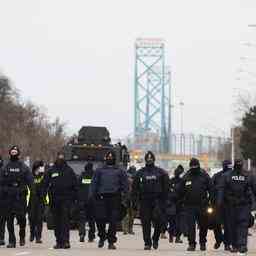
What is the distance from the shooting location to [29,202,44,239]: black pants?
26.1m

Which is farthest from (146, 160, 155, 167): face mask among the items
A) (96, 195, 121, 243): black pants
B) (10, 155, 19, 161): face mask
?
(10, 155, 19, 161): face mask

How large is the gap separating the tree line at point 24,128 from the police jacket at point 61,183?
67.9 m

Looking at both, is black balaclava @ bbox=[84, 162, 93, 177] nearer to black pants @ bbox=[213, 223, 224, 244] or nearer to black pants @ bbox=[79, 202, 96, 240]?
black pants @ bbox=[79, 202, 96, 240]

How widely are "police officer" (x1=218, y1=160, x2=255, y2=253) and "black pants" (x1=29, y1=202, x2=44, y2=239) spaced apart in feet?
15.7

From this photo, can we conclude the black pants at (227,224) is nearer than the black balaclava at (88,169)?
Yes

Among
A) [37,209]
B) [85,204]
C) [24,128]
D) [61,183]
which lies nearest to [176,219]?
[85,204]

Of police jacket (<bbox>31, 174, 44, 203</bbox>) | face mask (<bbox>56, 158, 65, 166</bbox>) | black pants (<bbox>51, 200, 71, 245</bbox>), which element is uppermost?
face mask (<bbox>56, 158, 65, 166</bbox>)

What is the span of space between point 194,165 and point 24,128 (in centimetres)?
7682

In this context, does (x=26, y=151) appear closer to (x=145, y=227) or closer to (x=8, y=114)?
(x=8, y=114)

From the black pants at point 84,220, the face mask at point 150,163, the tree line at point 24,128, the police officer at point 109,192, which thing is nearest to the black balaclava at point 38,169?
the black pants at point 84,220

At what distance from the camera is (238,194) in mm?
23234

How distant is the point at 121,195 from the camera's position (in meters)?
23.2

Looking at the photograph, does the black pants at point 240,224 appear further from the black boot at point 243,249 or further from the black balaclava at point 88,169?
the black balaclava at point 88,169

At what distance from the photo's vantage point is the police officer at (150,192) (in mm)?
23094
